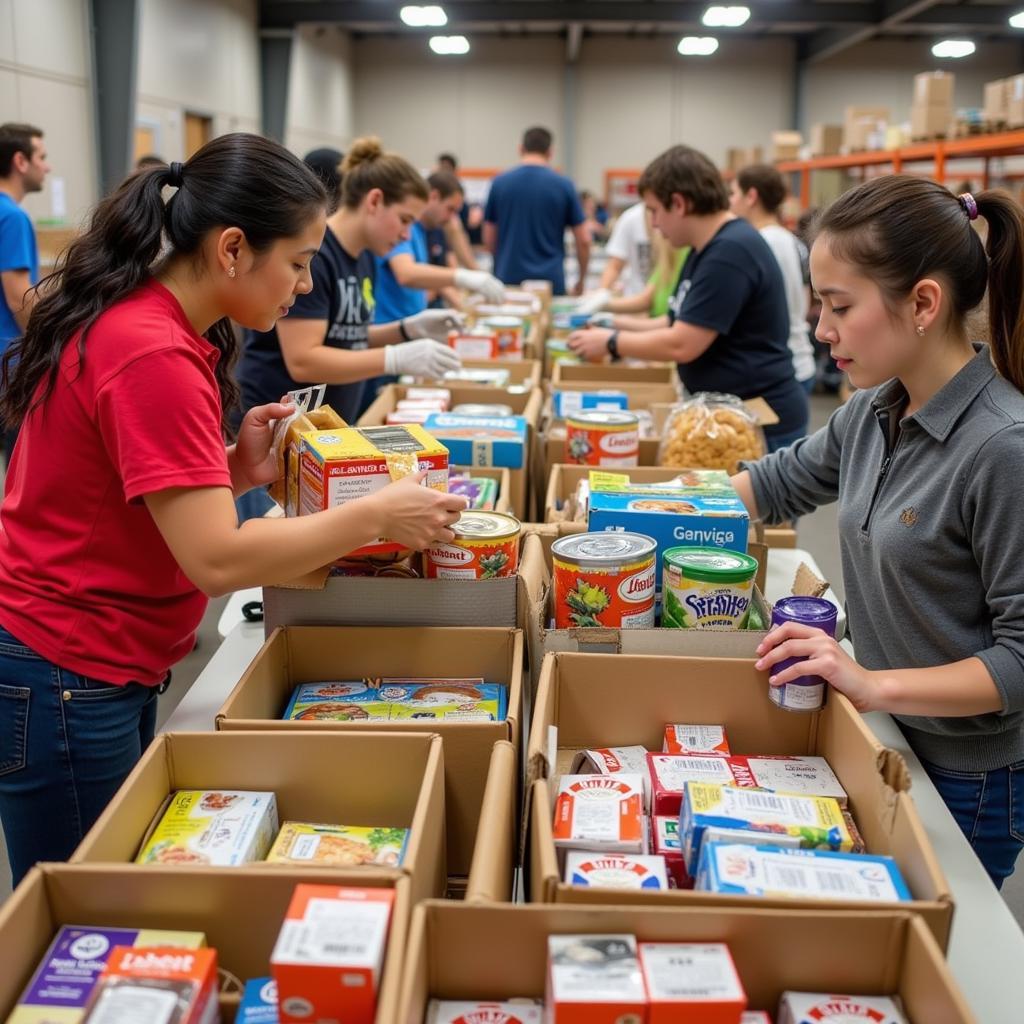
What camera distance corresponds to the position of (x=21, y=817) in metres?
1.59

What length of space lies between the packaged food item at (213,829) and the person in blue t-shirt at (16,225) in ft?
11.7

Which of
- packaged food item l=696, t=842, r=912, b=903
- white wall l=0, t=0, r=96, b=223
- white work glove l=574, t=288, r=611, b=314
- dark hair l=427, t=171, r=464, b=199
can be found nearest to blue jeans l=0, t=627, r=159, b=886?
packaged food item l=696, t=842, r=912, b=903

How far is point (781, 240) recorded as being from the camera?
4578mm

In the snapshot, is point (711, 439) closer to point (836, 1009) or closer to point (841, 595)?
point (836, 1009)

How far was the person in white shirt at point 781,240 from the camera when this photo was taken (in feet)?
14.3

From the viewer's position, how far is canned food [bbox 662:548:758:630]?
152cm

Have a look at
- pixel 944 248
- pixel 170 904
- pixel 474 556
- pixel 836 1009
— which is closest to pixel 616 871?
pixel 836 1009

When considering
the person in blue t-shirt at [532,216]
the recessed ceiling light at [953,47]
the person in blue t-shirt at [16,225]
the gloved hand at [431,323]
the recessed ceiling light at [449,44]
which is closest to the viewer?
the gloved hand at [431,323]

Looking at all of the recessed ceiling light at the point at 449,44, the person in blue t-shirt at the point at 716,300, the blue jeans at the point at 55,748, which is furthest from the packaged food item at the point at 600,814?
the recessed ceiling light at the point at 449,44

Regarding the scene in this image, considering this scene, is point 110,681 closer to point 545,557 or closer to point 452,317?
point 545,557

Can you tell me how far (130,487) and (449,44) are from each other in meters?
15.8

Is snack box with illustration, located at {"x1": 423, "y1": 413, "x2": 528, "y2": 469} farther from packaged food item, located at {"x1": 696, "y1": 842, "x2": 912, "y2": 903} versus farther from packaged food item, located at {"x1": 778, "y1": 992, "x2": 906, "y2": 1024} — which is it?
packaged food item, located at {"x1": 778, "y1": 992, "x2": 906, "y2": 1024}

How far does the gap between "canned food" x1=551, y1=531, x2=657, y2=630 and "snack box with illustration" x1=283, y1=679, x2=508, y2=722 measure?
0.17 metres

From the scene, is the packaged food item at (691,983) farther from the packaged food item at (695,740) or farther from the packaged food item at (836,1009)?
the packaged food item at (695,740)
